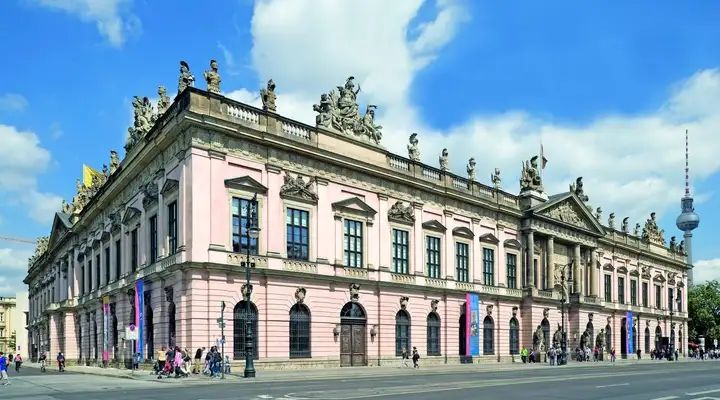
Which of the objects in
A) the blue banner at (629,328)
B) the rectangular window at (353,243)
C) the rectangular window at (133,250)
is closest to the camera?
the rectangular window at (353,243)

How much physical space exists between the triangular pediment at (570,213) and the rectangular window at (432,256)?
1297cm

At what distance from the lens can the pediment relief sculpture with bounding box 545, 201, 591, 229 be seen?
64.6 meters

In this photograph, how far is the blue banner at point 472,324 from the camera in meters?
53.0

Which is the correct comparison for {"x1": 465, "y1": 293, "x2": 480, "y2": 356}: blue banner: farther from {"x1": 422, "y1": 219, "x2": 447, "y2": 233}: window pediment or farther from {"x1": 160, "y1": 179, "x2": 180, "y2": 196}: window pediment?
{"x1": 160, "y1": 179, "x2": 180, "y2": 196}: window pediment

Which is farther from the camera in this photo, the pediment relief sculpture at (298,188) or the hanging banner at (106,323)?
the hanging banner at (106,323)

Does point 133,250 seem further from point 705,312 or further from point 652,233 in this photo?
point 705,312

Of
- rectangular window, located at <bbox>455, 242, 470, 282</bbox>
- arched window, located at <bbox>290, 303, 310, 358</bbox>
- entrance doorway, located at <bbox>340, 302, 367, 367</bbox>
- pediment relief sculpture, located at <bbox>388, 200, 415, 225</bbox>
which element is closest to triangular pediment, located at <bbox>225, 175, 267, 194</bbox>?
arched window, located at <bbox>290, 303, 310, 358</bbox>

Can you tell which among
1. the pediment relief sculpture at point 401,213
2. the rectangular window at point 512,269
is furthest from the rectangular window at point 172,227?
the rectangular window at point 512,269

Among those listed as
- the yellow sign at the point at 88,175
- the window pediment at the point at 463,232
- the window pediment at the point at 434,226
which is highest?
the yellow sign at the point at 88,175

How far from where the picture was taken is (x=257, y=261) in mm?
38406

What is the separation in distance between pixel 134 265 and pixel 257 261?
1204 centimetres

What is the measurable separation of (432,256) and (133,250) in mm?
20685

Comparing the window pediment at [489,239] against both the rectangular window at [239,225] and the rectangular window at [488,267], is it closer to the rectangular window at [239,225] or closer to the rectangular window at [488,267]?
the rectangular window at [488,267]

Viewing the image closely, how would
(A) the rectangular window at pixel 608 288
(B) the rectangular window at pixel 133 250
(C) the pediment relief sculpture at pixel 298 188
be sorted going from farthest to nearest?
1. (A) the rectangular window at pixel 608 288
2. (B) the rectangular window at pixel 133 250
3. (C) the pediment relief sculpture at pixel 298 188
